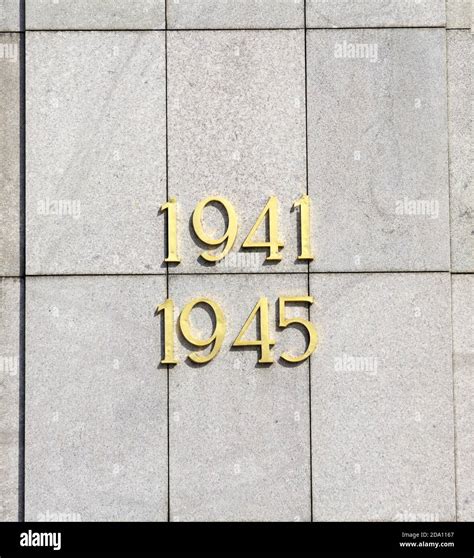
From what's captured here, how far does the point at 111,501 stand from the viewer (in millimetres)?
9930

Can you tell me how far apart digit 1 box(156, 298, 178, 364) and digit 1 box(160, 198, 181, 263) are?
1.64 feet

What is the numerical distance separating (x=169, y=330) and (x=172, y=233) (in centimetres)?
113

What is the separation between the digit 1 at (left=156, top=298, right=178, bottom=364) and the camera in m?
9.95

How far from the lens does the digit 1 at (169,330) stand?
995 cm

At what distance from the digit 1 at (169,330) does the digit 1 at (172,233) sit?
499 millimetres

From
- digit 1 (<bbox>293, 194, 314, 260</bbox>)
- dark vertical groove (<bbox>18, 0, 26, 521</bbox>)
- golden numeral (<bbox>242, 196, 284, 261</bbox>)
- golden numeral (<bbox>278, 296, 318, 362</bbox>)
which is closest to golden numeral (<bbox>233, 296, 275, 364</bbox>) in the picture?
golden numeral (<bbox>278, 296, 318, 362</bbox>)

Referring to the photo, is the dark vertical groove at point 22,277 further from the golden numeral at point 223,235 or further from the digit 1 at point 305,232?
the digit 1 at point 305,232

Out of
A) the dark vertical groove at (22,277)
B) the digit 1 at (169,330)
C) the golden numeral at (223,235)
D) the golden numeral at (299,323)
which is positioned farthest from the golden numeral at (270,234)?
the dark vertical groove at (22,277)

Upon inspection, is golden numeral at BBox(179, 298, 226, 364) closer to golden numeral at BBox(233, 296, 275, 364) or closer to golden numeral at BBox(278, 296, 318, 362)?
golden numeral at BBox(233, 296, 275, 364)

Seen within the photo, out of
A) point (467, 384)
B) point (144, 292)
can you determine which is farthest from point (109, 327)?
point (467, 384)

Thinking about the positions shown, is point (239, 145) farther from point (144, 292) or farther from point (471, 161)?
point (471, 161)

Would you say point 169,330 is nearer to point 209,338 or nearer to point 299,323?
point 209,338
